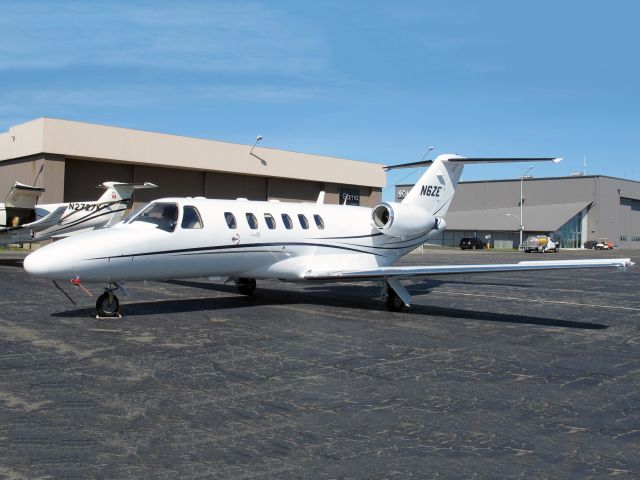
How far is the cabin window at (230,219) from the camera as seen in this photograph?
12.9 m

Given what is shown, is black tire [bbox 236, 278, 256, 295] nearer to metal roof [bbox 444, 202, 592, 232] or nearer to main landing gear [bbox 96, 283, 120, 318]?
main landing gear [bbox 96, 283, 120, 318]

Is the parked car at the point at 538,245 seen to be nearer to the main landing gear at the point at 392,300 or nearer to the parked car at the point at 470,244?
the parked car at the point at 470,244

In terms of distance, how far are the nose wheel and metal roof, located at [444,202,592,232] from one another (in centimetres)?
7872

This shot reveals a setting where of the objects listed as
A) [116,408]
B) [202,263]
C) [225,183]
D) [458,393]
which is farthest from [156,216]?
[225,183]

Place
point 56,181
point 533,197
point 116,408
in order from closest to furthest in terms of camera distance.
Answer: point 116,408 → point 56,181 → point 533,197

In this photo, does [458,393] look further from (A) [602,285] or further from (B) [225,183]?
(B) [225,183]

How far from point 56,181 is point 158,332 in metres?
32.6

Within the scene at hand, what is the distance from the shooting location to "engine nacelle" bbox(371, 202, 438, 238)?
1536 cm

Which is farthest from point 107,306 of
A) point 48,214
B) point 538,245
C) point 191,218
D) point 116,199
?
point 538,245

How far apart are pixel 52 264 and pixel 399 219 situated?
27.3 ft

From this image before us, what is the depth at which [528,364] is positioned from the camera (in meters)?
8.08

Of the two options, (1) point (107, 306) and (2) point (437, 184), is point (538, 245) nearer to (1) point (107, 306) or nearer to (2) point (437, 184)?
(2) point (437, 184)

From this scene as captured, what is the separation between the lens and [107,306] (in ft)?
36.4

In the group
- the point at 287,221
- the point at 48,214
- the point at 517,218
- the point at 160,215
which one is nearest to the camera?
the point at 160,215
